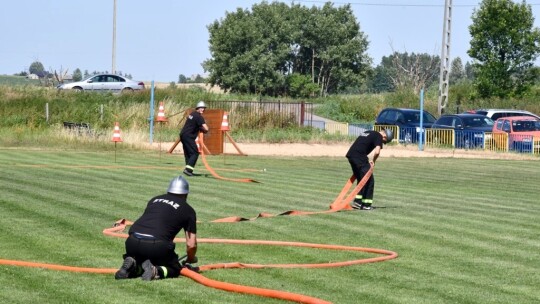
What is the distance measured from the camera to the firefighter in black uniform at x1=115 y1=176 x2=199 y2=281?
11711mm

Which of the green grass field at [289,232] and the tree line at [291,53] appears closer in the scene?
the green grass field at [289,232]

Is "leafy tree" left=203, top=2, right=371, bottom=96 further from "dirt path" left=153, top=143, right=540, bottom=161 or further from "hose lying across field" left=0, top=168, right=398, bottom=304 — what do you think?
"hose lying across field" left=0, top=168, right=398, bottom=304

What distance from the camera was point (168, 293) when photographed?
11141mm

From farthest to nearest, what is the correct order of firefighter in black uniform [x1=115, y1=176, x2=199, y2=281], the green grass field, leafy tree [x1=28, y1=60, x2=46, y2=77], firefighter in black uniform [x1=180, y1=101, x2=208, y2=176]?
leafy tree [x1=28, y1=60, x2=46, y2=77] < firefighter in black uniform [x1=180, y1=101, x2=208, y2=176] < firefighter in black uniform [x1=115, y1=176, x2=199, y2=281] < the green grass field

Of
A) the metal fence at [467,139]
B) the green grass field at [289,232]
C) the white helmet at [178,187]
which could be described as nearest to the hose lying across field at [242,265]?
the green grass field at [289,232]

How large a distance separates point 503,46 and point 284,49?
128 feet

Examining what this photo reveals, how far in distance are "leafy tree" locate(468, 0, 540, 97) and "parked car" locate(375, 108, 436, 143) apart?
12.1 m

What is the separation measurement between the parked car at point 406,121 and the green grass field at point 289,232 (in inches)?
586

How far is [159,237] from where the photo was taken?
1170 centimetres

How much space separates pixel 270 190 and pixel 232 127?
23394mm

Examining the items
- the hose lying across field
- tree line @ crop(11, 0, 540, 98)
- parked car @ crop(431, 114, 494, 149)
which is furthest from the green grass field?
tree line @ crop(11, 0, 540, 98)

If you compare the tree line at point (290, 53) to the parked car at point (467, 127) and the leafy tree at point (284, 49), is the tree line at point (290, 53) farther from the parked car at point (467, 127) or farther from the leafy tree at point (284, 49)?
the parked car at point (467, 127)

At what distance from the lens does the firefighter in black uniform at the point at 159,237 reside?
11.7 metres

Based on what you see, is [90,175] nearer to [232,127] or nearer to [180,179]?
[180,179]
